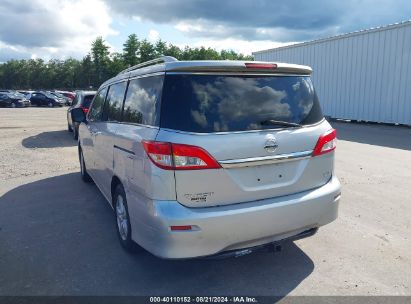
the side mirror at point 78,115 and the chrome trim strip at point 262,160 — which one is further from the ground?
the side mirror at point 78,115

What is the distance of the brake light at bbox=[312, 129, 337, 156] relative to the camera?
3612 millimetres

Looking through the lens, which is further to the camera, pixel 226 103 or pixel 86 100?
pixel 86 100

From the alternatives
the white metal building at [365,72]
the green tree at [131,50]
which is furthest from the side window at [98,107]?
the green tree at [131,50]

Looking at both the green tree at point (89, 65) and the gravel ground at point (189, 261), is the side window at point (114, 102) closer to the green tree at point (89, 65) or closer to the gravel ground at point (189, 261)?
the gravel ground at point (189, 261)

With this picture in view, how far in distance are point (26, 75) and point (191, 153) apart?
107m

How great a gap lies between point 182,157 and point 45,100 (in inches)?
1682

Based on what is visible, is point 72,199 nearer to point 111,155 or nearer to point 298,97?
point 111,155

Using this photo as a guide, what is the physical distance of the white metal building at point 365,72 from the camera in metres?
16.8

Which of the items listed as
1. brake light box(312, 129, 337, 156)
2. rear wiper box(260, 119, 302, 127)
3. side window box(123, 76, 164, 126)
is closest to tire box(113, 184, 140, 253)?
side window box(123, 76, 164, 126)

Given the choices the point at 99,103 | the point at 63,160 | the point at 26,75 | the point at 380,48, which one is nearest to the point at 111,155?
the point at 99,103

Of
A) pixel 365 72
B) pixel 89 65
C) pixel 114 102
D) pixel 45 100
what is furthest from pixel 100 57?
pixel 114 102

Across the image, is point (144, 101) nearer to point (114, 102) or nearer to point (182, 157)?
point (182, 157)

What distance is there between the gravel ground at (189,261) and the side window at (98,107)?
4.33 ft

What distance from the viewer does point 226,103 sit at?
3.26 m
